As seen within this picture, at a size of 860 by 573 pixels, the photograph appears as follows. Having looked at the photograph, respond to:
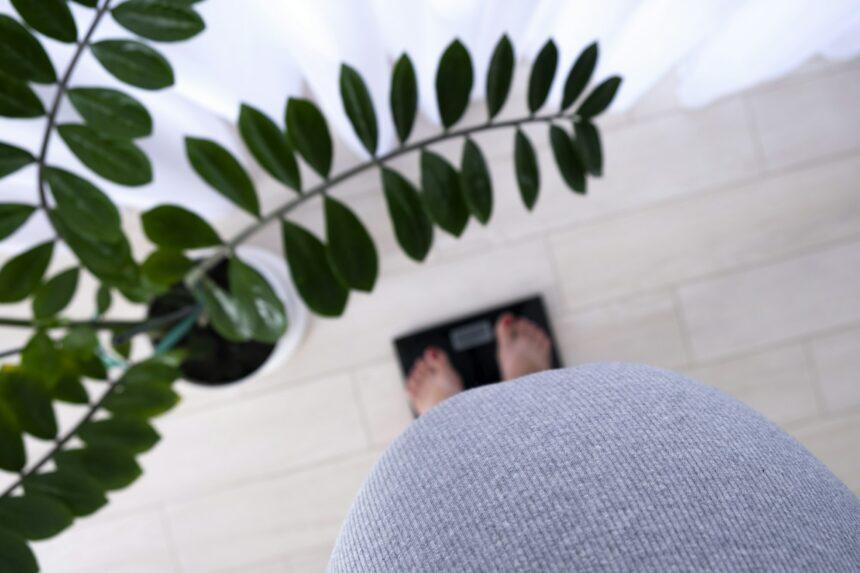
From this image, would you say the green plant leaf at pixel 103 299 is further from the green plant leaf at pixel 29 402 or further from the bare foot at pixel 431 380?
the bare foot at pixel 431 380

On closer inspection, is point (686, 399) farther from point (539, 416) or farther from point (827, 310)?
point (827, 310)

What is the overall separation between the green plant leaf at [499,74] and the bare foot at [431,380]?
77cm

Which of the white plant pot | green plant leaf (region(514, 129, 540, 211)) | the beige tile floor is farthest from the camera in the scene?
the beige tile floor

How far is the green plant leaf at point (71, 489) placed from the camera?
31.8 inches

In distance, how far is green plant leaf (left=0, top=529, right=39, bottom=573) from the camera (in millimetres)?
715

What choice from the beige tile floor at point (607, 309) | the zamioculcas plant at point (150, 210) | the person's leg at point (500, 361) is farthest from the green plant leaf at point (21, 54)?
the person's leg at point (500, 361)

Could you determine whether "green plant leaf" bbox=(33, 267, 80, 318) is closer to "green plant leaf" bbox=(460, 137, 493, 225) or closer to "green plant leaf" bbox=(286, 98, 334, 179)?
"green plant leaf" bbox=(286, 98, 334, 179)

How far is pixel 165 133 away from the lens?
1.02 m

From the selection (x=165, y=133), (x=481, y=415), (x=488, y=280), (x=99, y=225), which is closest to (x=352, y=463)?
(x=488, y=280)

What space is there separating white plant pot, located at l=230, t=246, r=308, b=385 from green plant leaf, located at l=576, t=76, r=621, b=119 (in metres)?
0.67

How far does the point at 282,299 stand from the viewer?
4.63ft

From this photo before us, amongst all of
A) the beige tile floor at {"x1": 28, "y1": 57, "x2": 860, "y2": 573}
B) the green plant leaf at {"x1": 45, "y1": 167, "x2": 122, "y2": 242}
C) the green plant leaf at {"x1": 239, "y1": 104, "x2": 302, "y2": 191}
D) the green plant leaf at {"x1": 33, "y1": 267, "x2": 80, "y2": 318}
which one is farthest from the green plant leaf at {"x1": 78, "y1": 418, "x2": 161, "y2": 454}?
the beige tile floor at {"x1": 28, "y1": 57, "x2": 860, "y2": 573}

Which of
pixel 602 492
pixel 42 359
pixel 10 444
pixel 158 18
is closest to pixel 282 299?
pixel 42 359

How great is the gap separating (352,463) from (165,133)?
826mm
